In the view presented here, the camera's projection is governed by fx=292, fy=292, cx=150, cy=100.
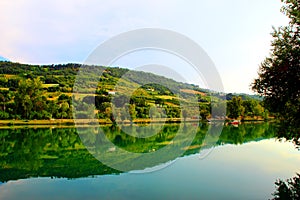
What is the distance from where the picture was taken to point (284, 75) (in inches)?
488

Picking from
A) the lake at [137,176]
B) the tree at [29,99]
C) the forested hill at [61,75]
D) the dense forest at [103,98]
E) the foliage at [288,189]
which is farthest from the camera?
the forested hill at [61,75]

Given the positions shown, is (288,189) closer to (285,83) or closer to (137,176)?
(285,83)

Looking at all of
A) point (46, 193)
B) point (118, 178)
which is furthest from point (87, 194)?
point (118, 178)

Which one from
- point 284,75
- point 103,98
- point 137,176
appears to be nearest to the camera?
point 284,75

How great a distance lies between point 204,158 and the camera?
2302cm

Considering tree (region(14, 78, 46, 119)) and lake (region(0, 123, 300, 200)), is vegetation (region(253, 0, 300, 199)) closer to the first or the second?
Answer: lake (region(0, 123, 300, 200))

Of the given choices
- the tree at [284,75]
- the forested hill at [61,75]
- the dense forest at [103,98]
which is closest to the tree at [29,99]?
the dense forest at [103,98]

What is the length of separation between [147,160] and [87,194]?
32.9 feet

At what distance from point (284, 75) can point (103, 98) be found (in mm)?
59194

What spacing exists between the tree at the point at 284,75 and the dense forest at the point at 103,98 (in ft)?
160

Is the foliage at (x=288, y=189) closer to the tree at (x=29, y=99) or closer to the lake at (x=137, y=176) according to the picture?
the lake at (x=137, y=176)

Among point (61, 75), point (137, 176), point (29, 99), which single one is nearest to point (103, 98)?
point (29, 99)

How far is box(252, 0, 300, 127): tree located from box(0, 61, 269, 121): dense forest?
48696 mm

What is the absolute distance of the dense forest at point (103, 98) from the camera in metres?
62.2
